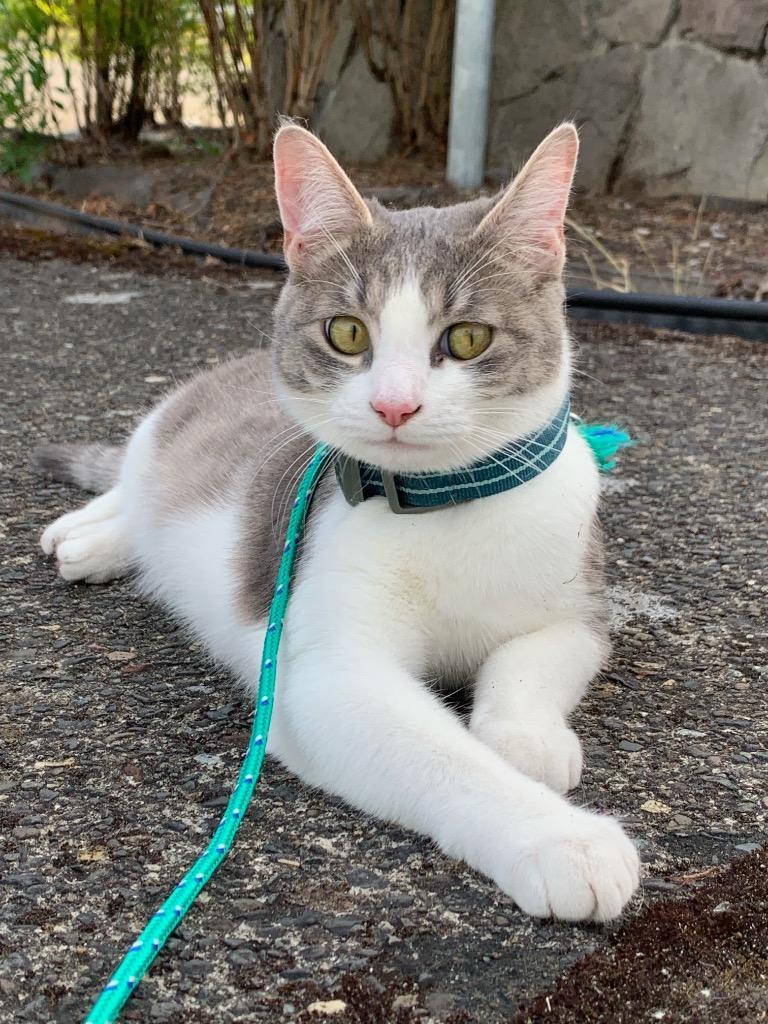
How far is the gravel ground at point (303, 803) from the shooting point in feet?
5.09

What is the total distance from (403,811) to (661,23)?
6.29m

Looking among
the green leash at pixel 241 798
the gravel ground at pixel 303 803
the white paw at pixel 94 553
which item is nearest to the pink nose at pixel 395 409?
the green leash at pixel 241 798

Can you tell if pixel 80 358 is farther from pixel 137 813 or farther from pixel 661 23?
pixel 661 23

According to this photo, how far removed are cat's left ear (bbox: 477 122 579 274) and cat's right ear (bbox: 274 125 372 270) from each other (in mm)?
255

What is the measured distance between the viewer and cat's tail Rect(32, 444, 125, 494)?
3.46 metres

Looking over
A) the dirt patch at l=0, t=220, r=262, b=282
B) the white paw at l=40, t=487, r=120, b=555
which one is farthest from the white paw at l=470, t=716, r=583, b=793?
the dirt patch at l=0, t=220, r=262, b=282

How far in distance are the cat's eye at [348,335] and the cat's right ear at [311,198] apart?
0.62ft

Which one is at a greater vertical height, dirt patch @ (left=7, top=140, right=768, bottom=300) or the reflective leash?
the reflective leash

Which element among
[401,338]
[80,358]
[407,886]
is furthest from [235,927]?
[80,358]

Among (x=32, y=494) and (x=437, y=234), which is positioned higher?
(x=437, y=234)

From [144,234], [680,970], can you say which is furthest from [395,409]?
[144,234]

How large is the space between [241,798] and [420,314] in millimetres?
861

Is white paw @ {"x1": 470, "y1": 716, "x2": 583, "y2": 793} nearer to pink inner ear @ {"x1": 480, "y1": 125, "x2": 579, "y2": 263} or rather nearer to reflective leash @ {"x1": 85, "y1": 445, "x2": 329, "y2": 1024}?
reflective leash @ {"x1": 85, "y1": 445, "x2": 329, "y2": 1024}

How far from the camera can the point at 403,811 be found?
6.05 feet
